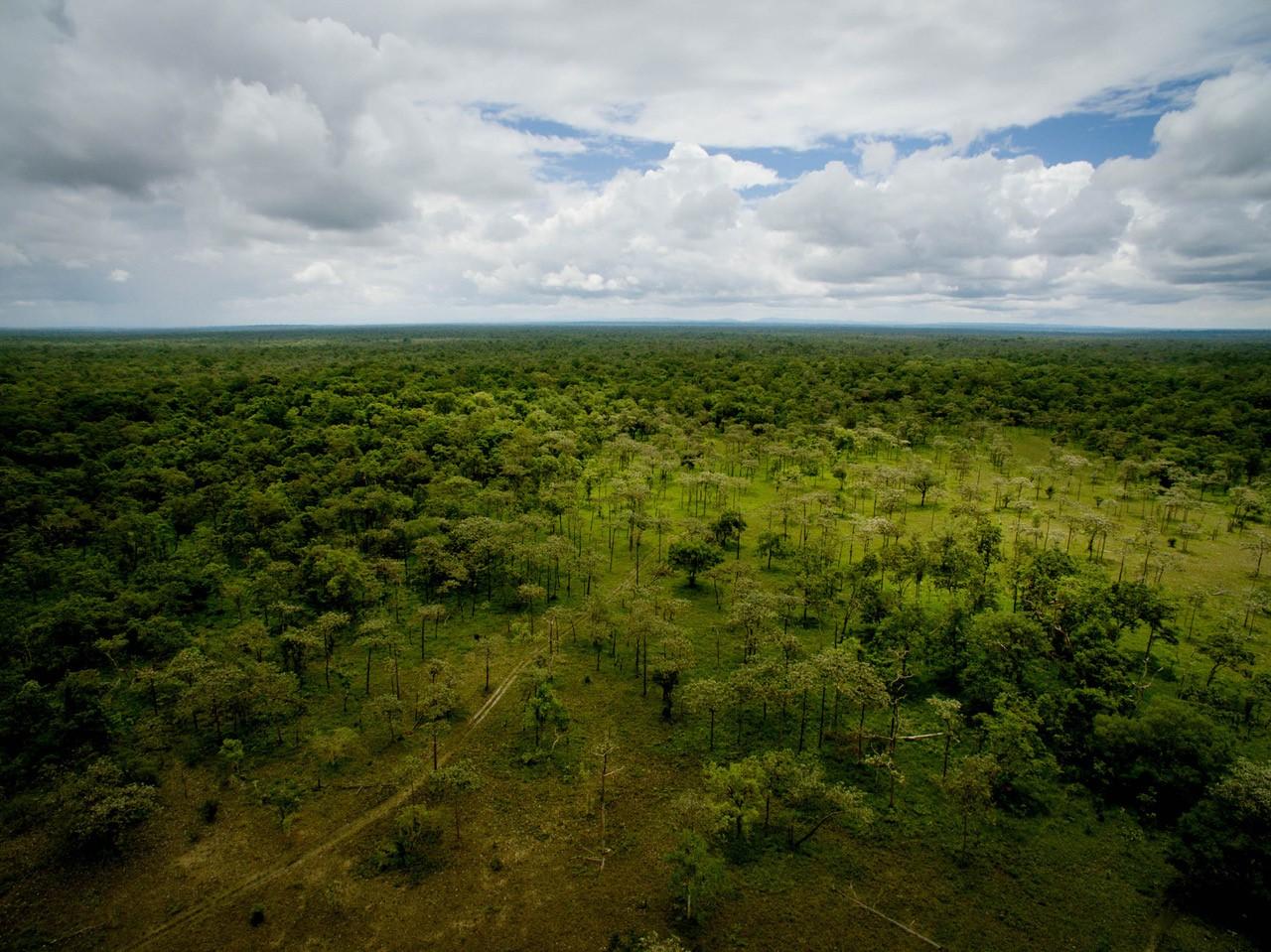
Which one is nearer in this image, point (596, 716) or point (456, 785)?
point (456, 785)

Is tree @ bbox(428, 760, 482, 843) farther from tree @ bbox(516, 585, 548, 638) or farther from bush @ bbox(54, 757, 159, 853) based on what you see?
tree @ bbox(516, 585, 548, 638)

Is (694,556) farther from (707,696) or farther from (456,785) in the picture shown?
(456,785)

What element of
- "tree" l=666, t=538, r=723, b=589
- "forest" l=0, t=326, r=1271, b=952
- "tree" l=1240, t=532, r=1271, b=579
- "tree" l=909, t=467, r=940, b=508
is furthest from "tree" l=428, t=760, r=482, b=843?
"tree" l=1240, t=532, r=1271, b=579

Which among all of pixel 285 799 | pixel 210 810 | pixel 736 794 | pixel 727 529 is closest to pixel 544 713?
pixel 736 794

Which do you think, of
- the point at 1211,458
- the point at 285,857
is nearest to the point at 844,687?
the point at 285,857

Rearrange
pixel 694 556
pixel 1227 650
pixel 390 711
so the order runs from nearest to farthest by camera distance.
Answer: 1. pixel 390 711
2. pixel 1227 650
3. pixel 694 556

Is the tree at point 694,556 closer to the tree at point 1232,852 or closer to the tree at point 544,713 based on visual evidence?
the tree at point 544,713

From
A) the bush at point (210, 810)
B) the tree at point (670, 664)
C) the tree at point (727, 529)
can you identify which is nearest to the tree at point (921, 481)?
the tree at point (727, 529)
